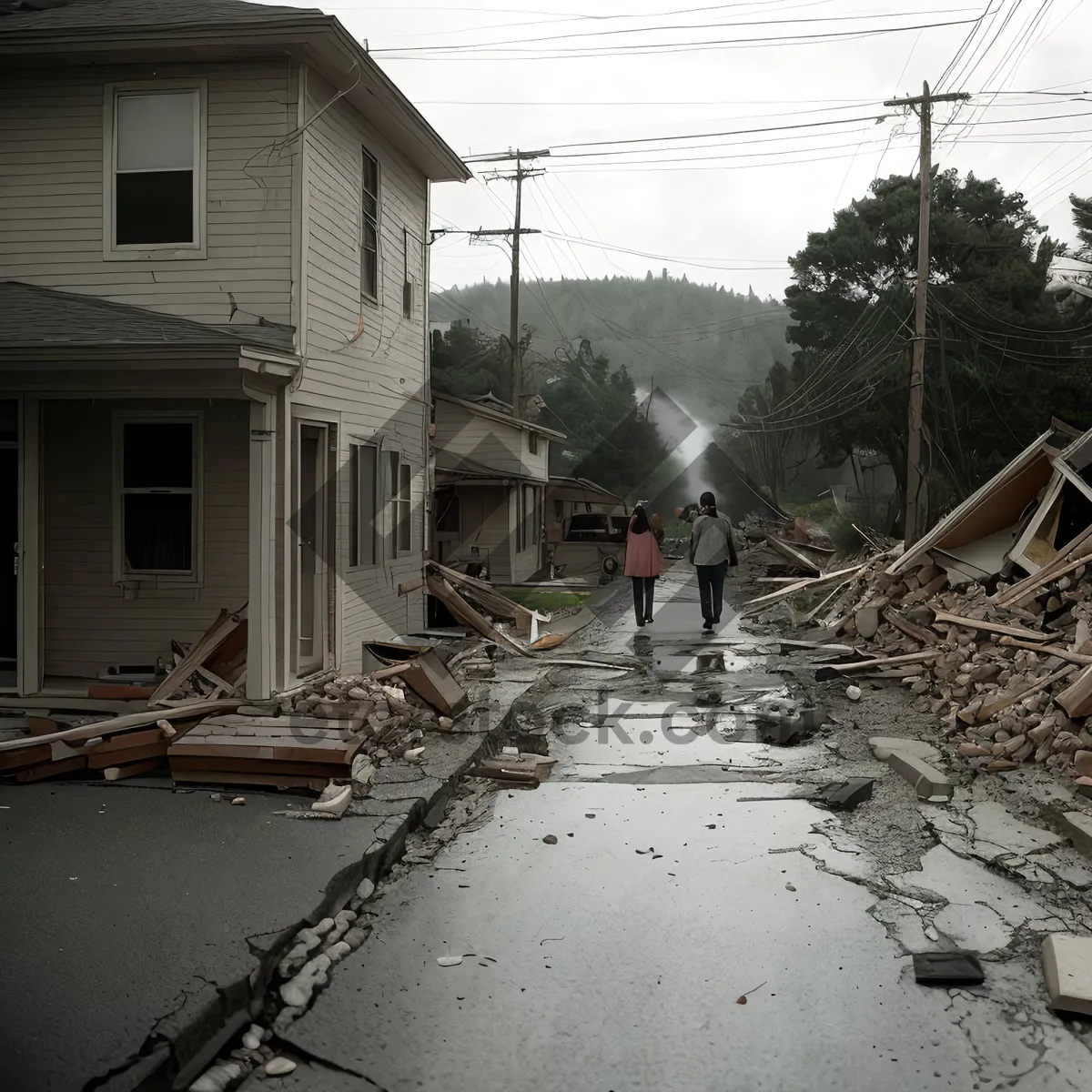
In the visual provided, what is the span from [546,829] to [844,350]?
139 ft

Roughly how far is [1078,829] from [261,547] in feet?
21.2

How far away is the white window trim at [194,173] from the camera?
10.4 meters

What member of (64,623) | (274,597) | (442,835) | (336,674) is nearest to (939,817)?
(442,835)

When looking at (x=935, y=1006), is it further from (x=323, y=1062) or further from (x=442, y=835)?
(x=442, y=835)

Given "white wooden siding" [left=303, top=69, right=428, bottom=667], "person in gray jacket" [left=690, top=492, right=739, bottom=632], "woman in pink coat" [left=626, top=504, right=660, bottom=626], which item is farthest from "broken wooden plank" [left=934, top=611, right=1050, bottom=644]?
"white wooden siding" [left=303, top=69, right=428, bottom=667]

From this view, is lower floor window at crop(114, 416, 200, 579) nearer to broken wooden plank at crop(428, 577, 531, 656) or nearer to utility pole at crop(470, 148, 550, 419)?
broken wooden plank at crop(428, 577, 531, 656)

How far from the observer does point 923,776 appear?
7496mm

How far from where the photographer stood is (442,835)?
6.77m

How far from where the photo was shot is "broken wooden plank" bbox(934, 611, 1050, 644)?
33.0 ft

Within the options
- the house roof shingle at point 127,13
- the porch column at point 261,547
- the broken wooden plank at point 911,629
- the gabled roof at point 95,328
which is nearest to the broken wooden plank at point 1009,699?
the broken wooden plank at point 911,629

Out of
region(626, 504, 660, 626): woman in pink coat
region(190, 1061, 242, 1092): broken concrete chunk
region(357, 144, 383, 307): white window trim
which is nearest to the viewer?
region(190, 1061, 242, 1092): broken concrete chunk

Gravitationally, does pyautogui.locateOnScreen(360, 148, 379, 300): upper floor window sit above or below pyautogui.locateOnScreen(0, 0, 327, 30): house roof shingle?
below

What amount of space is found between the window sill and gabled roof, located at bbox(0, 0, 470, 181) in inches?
72.9

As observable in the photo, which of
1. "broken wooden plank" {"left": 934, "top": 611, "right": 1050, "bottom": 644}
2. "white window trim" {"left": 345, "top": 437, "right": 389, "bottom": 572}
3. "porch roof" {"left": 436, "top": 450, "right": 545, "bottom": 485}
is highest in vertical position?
"porch roof" {"left": 436, "top": 450, "right": 545, "bottom": 485}
